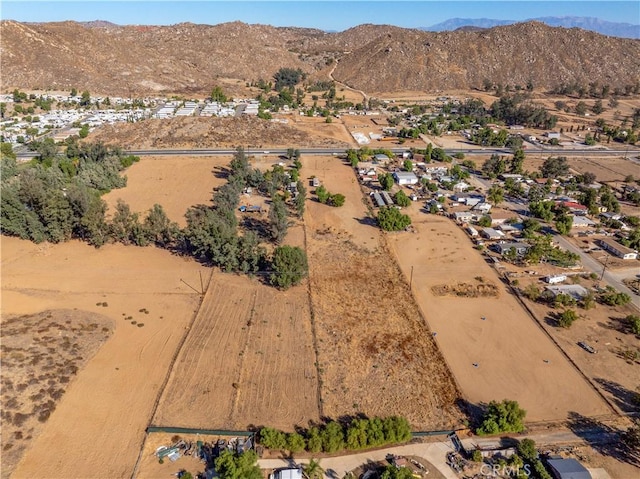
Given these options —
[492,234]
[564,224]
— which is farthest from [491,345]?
[564,224]

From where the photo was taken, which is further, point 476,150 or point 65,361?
point 476,150

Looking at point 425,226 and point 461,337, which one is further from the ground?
point 425,226

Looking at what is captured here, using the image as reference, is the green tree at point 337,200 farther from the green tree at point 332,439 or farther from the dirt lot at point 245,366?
the green tree at point 332,439

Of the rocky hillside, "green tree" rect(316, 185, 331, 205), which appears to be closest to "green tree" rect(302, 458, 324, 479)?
"green tree" rect(316, 185, 331, 205)

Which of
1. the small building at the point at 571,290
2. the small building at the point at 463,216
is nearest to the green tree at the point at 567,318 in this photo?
the small building at the point at 571,290

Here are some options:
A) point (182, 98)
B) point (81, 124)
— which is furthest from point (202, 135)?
point (182, 98)

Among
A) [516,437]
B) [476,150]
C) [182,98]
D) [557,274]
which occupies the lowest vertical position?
[516,437]

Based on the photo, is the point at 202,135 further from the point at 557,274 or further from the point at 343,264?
the point at 557,274
